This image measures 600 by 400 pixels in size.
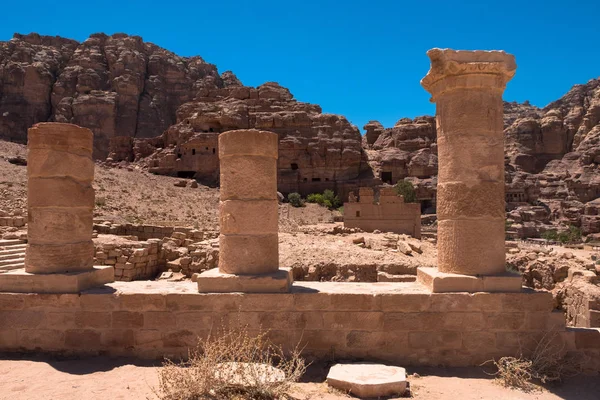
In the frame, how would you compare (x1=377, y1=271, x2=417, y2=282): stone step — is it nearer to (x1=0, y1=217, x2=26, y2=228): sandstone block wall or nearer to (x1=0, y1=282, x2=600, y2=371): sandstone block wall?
(x1=0, y1=282, x2=600, y2=371): sandstone block wall

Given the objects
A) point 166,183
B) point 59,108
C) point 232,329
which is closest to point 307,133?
point 166,183

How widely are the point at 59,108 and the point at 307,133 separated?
128 feet

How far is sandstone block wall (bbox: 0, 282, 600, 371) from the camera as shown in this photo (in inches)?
211

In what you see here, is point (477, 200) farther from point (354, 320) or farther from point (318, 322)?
point (318, 322)

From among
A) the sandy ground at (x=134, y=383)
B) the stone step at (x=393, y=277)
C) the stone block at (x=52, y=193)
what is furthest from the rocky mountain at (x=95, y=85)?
the sandy ground at (x=134, y=383)

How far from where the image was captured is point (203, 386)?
14.0 ft

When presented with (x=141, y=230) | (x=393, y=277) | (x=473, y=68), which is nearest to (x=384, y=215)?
(x=393, y=277)

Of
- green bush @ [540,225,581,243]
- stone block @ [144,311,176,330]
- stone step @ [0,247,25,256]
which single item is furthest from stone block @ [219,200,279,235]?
green bush @ [540,225,581,243]

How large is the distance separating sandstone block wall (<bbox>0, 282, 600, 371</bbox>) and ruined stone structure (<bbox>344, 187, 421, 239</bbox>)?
18427 millimetres

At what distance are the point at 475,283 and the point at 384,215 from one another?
61.9ft

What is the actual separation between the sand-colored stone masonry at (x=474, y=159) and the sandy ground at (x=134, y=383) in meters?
1.40

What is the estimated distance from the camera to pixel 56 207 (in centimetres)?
629

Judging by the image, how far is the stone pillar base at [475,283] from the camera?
5.49m

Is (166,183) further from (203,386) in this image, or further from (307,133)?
(203,386)
